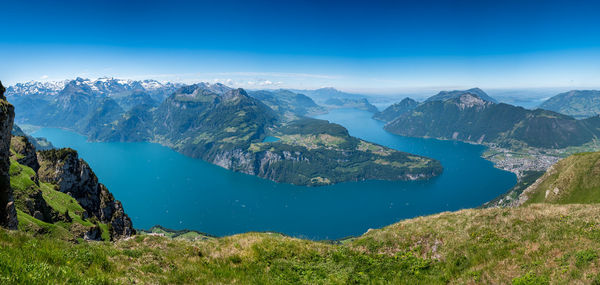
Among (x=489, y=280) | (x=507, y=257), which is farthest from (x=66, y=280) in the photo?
(x=507, y=257)

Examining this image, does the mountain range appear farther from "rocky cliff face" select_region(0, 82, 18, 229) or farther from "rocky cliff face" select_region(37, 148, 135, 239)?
"rocky cliff face" select_region(37, 148, 135, 239)

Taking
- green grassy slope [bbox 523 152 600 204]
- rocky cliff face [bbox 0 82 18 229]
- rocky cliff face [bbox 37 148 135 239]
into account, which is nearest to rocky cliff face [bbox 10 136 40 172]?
rocky cliff face [bbox 37 148 135 239]

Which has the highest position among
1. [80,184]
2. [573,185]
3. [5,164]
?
[5,164]

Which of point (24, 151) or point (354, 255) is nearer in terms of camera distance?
point (354, 255)

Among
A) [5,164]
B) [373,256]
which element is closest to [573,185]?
[373,256]

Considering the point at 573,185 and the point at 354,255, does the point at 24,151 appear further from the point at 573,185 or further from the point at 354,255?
the point at 573,185

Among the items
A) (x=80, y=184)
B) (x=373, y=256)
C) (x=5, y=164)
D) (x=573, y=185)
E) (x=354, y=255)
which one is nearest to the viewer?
(x=373, y=256)

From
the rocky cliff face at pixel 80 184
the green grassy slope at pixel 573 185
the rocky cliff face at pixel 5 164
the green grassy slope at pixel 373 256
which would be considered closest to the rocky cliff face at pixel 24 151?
the rocky cliff face at pixel 80 184
